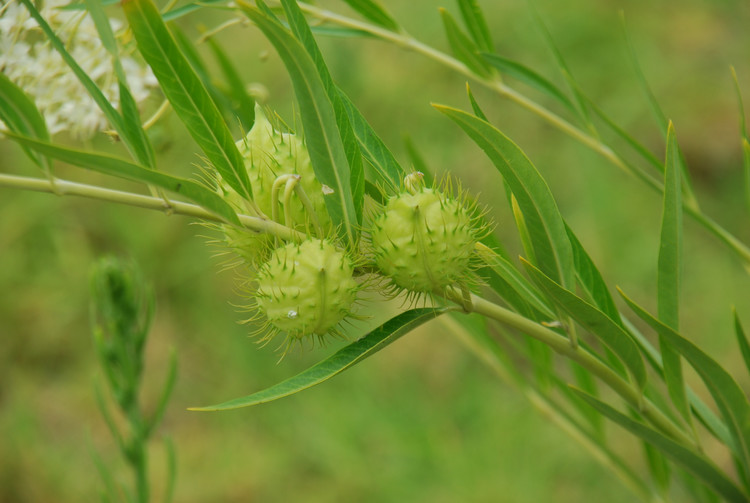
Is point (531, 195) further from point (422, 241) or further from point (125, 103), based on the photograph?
point (125, 103)

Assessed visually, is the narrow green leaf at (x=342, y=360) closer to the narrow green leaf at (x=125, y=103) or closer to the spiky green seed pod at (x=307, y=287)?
the spiky green seed pod at (x=307, y=287)

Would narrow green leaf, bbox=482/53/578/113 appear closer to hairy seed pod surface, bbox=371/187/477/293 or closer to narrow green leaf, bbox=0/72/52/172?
hairy seed pod surface, bbox=371/187/477/293

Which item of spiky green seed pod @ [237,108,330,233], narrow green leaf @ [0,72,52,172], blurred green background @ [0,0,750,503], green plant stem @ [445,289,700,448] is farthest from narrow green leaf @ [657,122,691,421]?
blurred green background @ [0,0,750,503]

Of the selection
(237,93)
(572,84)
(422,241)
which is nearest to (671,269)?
(422,241)

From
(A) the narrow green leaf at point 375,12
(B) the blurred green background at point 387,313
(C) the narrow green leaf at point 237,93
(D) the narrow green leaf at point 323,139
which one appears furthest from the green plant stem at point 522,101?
(B) the blurred green background at point 387,313

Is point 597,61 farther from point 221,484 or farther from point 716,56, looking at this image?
point 221,484
